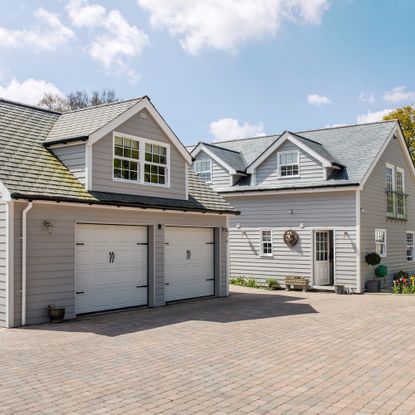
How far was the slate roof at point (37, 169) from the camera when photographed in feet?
42.1

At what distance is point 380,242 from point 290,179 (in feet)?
16.2

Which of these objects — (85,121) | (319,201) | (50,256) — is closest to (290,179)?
(319,201)

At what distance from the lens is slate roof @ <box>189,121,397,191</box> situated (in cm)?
2173

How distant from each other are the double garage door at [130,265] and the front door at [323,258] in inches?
216

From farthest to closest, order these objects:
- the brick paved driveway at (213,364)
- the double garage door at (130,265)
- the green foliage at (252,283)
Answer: the green foliage at (252,283) < the double garage door at (130,265) < the brick paved driveway at (213,364)

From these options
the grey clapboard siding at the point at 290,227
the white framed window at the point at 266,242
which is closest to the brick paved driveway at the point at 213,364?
the grey clapboard siding at the point at 290,227

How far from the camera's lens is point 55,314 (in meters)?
12.8

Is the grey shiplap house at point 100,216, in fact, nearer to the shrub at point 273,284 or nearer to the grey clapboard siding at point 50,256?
the grey clapboard siding at point 50,256

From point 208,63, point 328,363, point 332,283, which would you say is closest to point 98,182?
point 208,63

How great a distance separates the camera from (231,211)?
1914 centimetres

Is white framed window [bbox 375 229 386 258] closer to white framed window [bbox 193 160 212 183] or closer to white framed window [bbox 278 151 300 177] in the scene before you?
white framed window [bbox 278 151 300 177]

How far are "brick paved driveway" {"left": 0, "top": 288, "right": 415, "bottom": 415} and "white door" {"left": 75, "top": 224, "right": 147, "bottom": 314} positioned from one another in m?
0.69

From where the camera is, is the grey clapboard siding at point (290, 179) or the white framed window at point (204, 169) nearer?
the grey clapboard siding at point (290, 179)

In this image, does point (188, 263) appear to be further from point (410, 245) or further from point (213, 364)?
point (410, 245)
